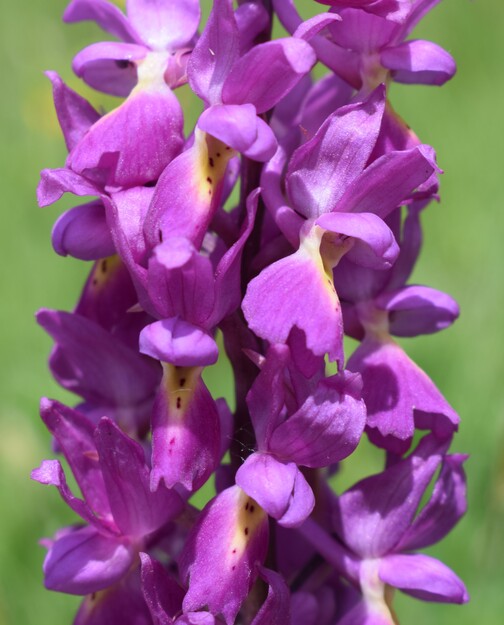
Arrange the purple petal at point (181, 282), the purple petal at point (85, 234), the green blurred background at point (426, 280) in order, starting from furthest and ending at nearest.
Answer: the green blurred background at point (426, 280) < the purple petal at point (85, 234) < the purple petal at point (181, 282)

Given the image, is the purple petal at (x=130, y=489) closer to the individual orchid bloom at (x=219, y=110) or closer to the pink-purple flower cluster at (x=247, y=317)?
the pink-purple flower cluster at (x=247, y=317)

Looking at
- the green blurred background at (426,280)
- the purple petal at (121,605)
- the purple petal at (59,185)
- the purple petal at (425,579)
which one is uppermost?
the purple petal at (59,185)

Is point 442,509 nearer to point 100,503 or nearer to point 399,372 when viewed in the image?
point 399,372

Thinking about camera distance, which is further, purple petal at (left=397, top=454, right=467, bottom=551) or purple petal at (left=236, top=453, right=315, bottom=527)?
purple petal at (left=397, top=454, right=467, bottom=551)

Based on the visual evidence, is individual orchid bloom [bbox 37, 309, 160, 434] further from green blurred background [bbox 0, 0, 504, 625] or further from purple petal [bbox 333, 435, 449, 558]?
green blurred background [bbox 0, 0, 504, 625]

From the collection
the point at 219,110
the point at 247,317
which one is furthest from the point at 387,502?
the point at 219,110

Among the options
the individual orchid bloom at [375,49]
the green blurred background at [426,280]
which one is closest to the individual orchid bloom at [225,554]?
the individual orchid bloom at [375,49]

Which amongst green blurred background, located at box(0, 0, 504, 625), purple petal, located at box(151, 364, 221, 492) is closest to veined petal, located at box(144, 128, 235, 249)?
purple petal, located at box(151, 364, 221, 492)
